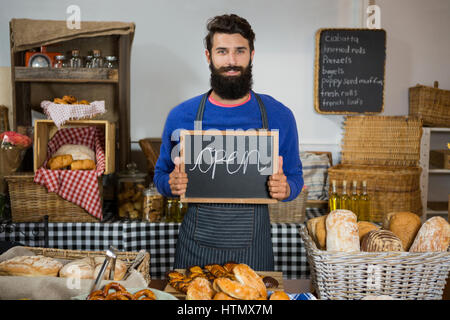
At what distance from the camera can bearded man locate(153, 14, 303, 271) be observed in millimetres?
1494

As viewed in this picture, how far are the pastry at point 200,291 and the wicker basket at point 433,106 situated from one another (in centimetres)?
306

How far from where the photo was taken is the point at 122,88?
3.03 metres

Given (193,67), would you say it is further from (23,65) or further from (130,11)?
(23,65)

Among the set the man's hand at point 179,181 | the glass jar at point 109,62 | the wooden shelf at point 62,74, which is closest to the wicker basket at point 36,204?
the wooden shelf at point 62,74

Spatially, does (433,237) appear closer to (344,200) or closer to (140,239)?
(344,200)

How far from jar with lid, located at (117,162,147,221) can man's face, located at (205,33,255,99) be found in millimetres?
1349

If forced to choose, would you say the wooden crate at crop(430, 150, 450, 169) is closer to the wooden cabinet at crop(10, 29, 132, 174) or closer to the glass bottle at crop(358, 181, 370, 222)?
the glass bottle at crop(358, 181, 370, 222)

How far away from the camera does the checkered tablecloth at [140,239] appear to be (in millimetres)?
2498

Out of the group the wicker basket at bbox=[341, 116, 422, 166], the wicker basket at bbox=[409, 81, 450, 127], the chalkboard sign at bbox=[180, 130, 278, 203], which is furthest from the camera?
the wicker basket at bbox=[409, 81, 450, 127]

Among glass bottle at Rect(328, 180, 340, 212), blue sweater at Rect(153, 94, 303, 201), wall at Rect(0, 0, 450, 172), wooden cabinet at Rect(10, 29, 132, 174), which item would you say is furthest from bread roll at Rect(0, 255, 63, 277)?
wall at Rect(0, 0, 450, 172)

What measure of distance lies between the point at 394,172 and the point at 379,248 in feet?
6.50

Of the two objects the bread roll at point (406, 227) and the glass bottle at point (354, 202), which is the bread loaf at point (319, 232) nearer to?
the bread roll at point (406, 227)

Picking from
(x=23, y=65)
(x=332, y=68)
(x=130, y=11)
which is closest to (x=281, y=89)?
(x=332, y=68)

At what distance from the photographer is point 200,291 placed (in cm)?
89
